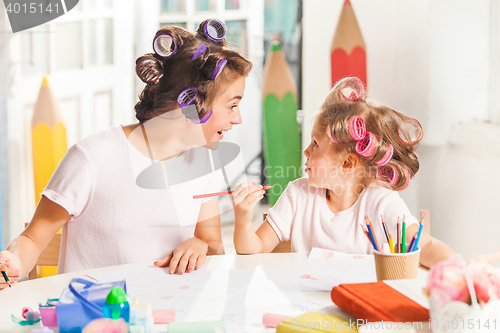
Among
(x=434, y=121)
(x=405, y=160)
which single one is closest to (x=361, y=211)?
(x=405, y=160)

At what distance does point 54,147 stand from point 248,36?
89 centimetres

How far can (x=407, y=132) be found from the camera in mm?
1037

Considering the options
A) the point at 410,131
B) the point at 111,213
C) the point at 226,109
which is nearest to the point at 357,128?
the point at 410,131

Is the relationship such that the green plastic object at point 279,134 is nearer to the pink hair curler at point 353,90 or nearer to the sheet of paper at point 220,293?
the pink hair curler at point 353,90

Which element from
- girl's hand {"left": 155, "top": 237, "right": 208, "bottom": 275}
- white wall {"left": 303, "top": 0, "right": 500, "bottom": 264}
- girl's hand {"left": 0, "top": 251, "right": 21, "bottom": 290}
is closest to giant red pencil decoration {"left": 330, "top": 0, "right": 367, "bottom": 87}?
white wall {"left": 303, "top": 0, "right": 500, "bottom": 264}

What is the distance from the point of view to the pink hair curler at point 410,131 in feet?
3.35

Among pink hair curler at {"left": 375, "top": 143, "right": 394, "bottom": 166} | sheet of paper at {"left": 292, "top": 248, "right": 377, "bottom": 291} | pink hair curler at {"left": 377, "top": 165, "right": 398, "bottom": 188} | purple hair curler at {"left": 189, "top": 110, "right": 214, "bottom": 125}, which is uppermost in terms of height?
purple hair curler at {"left": 189, "top": 110, "right": 214, "bottom": 125}

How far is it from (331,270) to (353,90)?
1.53ft

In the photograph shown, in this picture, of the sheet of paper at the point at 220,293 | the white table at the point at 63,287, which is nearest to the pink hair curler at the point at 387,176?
the white table at the point at 63,287

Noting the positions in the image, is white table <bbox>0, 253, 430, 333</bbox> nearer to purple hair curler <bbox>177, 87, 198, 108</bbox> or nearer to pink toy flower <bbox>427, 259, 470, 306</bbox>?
pink toy flower <bbox>427, 259, 470, 306</bbox>

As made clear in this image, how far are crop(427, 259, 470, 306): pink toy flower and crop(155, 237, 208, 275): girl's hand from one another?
0.43m

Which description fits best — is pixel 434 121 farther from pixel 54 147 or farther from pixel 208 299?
pixel 54 147

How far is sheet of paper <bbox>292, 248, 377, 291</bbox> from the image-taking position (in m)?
0.69

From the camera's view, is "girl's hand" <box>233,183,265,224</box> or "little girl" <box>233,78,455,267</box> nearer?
"girl's hand" <box>233,183,265,224</box>
